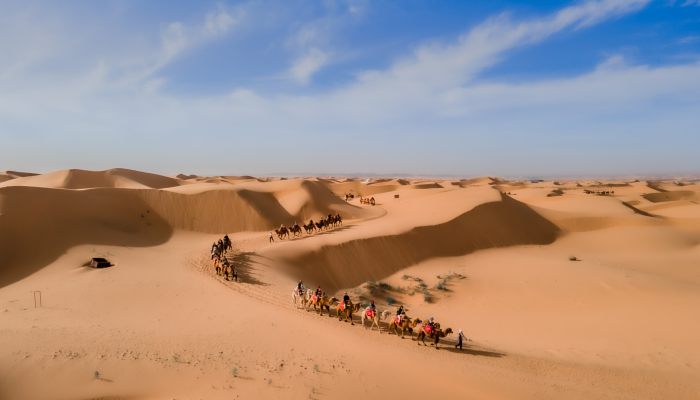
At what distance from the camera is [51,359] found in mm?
9273

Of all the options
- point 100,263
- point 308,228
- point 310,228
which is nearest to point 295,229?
point 308,228

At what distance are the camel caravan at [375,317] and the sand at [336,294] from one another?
44 cm

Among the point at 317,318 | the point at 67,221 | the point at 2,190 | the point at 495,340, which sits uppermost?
the point at 2,190

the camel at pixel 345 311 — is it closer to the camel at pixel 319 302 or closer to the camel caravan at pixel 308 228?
the camel at pixel 319 302

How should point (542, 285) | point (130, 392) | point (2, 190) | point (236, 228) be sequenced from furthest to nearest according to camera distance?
point (236, 228), point (2, 190), point (542, 285), point (130, 392)

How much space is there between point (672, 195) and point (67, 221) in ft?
279

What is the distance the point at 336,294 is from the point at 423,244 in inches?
360

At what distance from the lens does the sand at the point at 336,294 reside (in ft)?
29.6

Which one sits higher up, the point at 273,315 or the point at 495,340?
the point at 273,315

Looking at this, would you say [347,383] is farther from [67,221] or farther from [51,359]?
[67,221]

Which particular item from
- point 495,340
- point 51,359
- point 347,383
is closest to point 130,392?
point 51,359

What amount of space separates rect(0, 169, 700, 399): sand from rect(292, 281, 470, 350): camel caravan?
438 mm

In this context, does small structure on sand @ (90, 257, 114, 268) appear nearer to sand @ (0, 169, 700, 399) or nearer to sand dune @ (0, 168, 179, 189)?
sand @ (0, 169, 700, 399)

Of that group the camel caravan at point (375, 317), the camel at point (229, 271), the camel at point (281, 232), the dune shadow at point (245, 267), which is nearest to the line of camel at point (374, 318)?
the camel caravan at point (375, 317)
